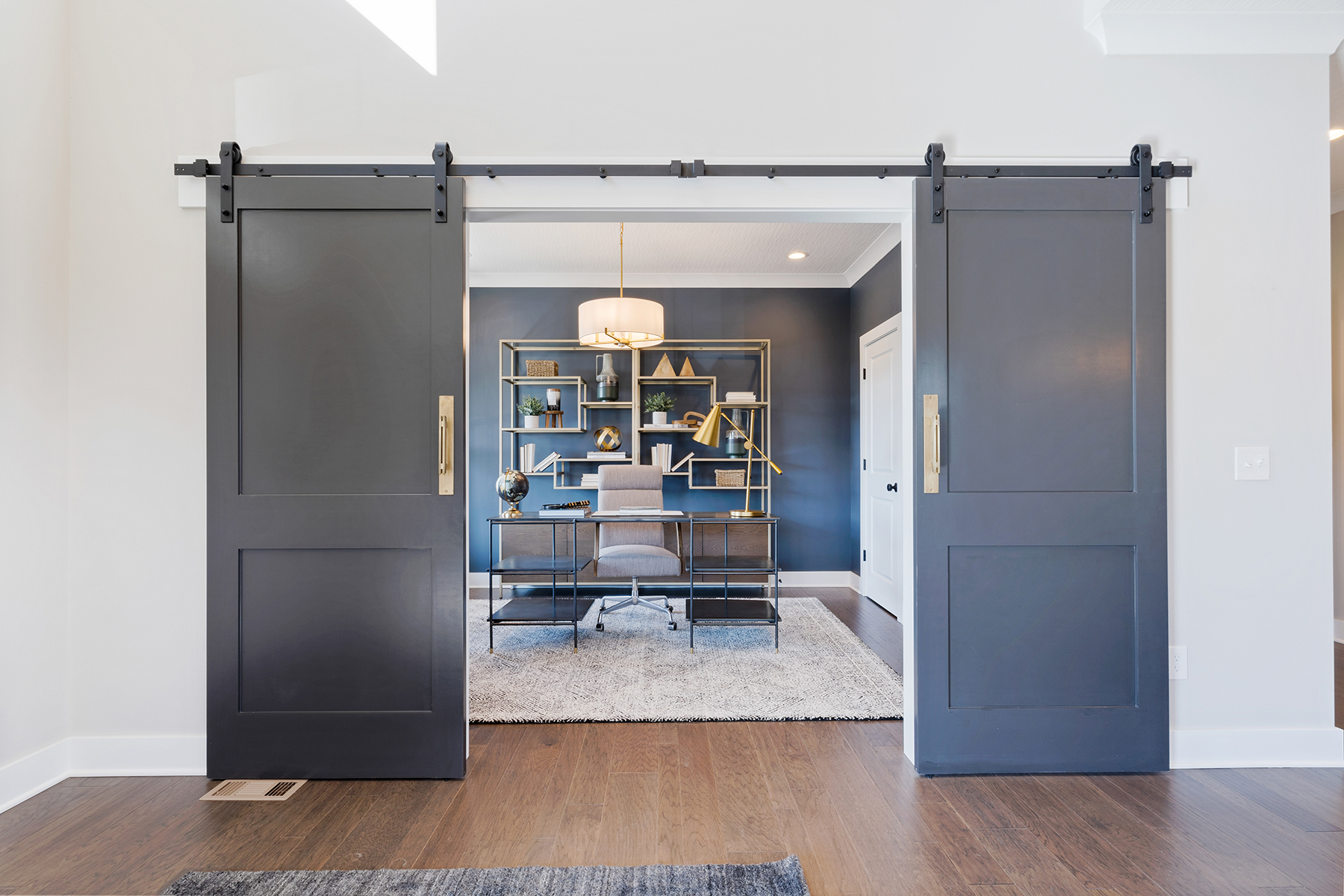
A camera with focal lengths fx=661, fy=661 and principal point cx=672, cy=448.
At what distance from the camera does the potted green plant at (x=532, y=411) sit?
5488 millimetres

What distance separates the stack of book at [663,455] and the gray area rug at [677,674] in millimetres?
1531

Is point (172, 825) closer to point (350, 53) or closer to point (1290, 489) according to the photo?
point (350, 53)

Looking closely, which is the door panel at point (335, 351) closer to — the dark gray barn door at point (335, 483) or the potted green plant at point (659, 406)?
the dark gray barn door at point (335, 483)

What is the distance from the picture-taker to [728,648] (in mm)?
3758

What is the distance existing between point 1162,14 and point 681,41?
1.64 metres

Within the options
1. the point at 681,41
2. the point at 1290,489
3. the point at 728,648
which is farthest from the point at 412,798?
the point at 1290,489

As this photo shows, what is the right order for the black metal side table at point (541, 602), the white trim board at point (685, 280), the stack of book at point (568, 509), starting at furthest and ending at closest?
the white trim board at point (685, 280) < the stack of book at point (568, 509) < the black metal side table at point (541, 602)

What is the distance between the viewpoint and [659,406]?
18.0 ft

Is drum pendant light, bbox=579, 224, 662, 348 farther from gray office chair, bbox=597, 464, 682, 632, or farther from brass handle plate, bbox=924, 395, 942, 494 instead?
brass handle plate, bbox=924, 395, 942, 494

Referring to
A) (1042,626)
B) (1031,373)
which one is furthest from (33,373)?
(1042,626)

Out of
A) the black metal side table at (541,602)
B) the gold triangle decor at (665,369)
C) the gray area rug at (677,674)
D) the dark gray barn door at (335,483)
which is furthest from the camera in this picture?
the gold triangle decor at (665,369)

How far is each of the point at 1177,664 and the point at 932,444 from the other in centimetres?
116

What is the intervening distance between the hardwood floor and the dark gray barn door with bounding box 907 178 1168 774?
23 cm

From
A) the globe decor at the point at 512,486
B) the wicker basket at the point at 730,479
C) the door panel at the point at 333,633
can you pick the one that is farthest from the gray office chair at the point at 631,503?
the door panel at the point at 333,633
